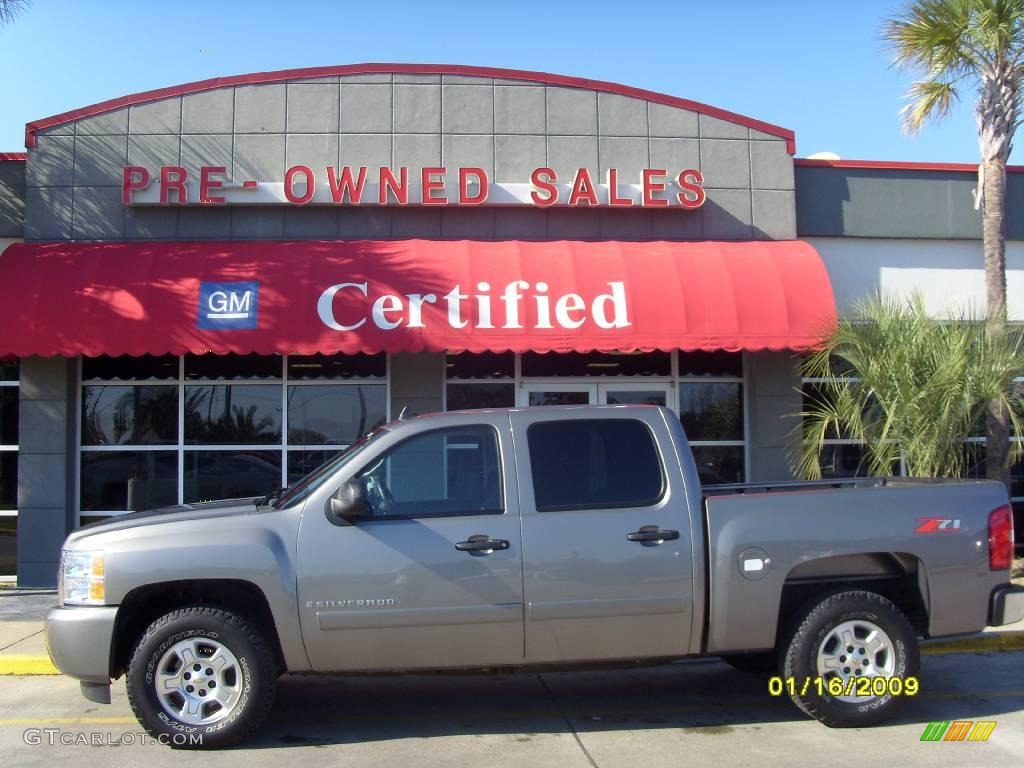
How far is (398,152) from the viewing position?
1197 centimetres

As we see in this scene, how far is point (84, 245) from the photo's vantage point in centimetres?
1145

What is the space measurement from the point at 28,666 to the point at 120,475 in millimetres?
4254

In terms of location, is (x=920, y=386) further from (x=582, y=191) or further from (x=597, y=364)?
(x=582, y=191)

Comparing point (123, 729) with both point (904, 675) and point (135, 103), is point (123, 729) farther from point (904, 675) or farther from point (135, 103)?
point (135, 103)

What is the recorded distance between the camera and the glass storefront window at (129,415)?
1170 centimetres

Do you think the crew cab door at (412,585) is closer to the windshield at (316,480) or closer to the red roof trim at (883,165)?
the windshield at (316,480)

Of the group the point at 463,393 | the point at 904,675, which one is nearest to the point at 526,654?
the point at 904,675

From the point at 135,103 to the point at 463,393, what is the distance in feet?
18.1

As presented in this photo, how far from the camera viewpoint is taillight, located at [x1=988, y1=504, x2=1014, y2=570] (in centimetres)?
589

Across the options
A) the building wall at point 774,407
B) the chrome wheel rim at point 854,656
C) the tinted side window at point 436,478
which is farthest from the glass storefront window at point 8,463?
the chrome wheel rim at point 854,656

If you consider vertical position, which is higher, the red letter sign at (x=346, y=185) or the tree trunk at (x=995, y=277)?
the red letter sign at (x=346, y=185)

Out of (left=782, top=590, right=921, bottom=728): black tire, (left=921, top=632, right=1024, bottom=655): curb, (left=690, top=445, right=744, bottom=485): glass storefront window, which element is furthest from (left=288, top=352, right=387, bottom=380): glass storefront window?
(left=782, top=590, right=921, bottom=728): black tire

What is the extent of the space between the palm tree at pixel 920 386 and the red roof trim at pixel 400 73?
3.31m

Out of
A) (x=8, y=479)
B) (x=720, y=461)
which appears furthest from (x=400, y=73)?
(x=8, y=479)
